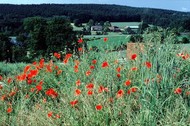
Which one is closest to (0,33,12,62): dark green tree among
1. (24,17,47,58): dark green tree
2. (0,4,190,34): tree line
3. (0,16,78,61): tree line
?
(0,16,78,61): tree line

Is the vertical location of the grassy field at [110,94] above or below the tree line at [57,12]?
above

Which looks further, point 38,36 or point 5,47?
point 38,36

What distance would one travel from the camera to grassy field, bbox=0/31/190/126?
11.7 ft

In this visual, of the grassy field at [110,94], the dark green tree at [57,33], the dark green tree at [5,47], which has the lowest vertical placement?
the dark green tree at [5,47]

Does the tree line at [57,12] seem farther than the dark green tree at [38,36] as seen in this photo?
Yes

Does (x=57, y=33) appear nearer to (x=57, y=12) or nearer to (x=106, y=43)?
(x=57, y=12)

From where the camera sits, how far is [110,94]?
4.14m

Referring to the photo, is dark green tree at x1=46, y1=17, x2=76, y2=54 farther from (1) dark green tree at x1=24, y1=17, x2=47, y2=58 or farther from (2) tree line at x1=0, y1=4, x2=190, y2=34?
(2) tree line at x1=0, y1=4, x2=190, y2=34

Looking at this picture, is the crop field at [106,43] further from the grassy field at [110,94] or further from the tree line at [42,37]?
the tree line at [42,37]

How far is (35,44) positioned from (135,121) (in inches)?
1861

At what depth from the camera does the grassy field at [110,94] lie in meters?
3.57

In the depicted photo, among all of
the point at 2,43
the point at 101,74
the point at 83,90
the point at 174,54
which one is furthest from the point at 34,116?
the point at 2,43

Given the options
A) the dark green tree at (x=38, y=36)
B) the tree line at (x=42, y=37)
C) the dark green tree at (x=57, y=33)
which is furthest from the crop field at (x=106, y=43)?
the dark green tree at (x=38, y=36)

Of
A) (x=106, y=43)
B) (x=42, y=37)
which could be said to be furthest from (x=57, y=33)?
(x=106, y=43)
